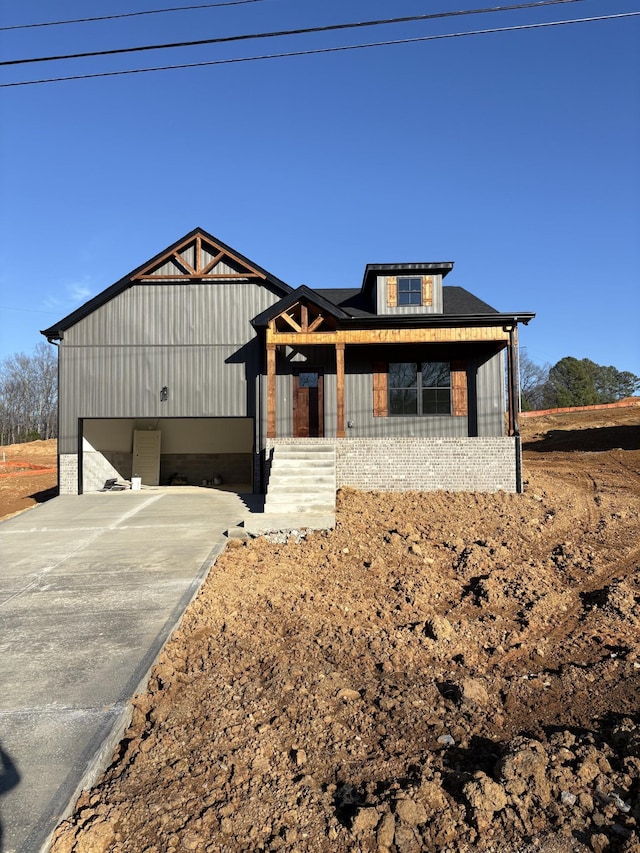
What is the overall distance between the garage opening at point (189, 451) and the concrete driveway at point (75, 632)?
20.8 ft

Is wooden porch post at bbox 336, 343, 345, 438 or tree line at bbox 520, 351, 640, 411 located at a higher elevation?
tree line at bbox 520, 351, 640, 411

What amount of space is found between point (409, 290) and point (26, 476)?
2028cm

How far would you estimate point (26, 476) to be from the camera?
77.4ft

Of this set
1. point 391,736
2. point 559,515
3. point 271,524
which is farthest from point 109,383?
point 391,736

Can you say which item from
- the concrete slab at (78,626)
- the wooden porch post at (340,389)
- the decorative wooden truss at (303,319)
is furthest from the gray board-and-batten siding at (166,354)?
the concrete slab at (78,626)

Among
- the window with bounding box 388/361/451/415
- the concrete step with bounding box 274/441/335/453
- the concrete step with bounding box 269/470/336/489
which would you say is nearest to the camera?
the concrete step with bounding box 269/470/336/489

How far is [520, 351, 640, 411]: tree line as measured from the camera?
48.1 metres

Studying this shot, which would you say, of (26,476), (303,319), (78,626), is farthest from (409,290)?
(26,476)

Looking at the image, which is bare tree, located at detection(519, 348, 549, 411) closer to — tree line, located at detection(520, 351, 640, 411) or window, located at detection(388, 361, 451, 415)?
tree line, located at detection(520, 351, 640, 411)

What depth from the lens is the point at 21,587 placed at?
5949 millimetres

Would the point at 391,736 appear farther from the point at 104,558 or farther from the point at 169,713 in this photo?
the point at 104,558

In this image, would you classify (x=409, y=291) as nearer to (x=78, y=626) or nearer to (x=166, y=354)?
(x=166, y=354)

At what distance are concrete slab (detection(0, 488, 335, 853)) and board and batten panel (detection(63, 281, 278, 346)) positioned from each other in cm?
543

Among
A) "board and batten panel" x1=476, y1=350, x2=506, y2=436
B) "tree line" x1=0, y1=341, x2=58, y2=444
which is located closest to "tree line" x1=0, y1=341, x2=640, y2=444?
"tree line" x1=0, y1=341, x2=58, y2=444
